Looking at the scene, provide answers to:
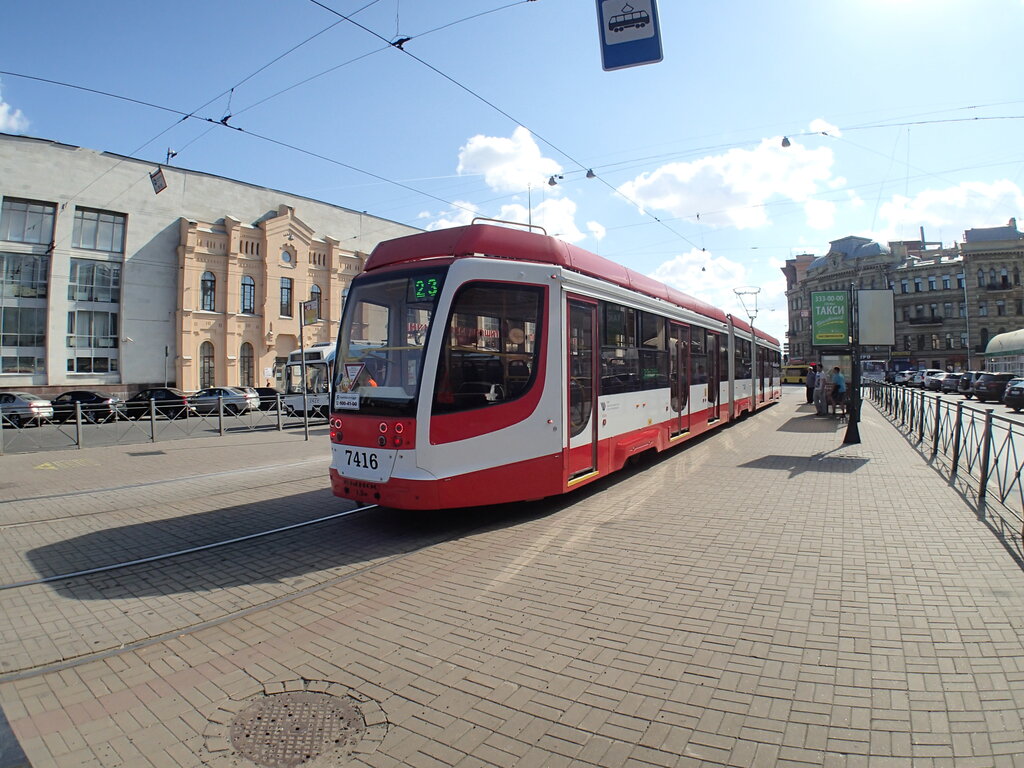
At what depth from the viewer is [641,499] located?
313 inches

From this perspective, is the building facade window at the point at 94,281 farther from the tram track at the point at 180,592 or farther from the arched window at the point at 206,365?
the tram track at the point at 180,592

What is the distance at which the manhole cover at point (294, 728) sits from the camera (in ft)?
9.22

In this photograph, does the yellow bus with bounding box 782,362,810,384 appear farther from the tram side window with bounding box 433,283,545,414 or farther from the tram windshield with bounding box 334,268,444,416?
the tram windshield with bounding box 334,268,444,416

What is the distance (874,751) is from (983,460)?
7436 mm

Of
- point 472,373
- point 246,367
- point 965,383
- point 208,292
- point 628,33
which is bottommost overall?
point 965,383

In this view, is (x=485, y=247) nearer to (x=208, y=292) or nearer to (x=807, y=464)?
(x=807, y=464)

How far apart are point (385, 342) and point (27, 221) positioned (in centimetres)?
3896

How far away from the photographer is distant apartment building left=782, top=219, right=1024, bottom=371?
222ft

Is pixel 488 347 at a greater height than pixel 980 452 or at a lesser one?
greater

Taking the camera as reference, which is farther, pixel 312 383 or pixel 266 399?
pixel 266 399

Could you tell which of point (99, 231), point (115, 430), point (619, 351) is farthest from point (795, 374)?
point (99, 231)

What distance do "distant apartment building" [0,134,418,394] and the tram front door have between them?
981 inches

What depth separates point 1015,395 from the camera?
2539 centimetres

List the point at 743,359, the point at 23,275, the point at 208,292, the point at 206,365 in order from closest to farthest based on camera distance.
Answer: the point at 743,359
the point at 23,275
the point at 208,292
the point at 206,365
